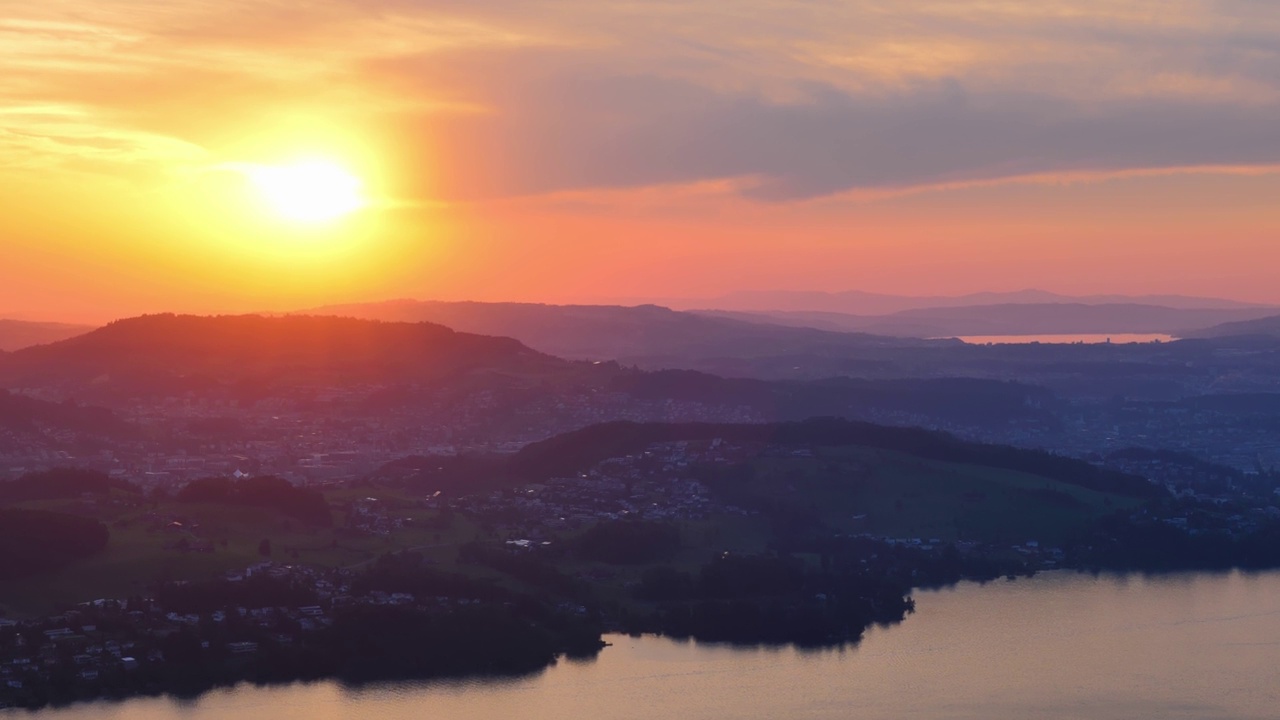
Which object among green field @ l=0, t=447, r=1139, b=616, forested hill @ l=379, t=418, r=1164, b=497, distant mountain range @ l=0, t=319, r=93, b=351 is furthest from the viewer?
distant mountain range @ l=0, t=319, r=93, b=351

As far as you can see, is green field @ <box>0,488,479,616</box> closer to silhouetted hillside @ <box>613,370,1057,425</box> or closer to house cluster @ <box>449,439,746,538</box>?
house cluster @ <box>449,439,746,538</box>

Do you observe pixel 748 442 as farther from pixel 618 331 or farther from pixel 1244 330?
pixel 1244 330

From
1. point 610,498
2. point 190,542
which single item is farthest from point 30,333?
point 190,542

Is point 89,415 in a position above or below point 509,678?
above

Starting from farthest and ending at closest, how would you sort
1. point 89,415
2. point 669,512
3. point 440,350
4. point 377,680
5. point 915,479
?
point 440,350 → point 89,415 → point 915,479 → point 669,512 → point 377,680

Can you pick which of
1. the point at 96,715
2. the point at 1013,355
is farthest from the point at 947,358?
the point at 96,715

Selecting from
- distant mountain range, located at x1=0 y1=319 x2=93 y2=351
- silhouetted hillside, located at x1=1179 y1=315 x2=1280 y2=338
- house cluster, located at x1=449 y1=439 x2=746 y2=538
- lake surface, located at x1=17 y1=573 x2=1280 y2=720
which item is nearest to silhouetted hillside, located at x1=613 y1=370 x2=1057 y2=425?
house cluster, located at x1=449 y1=439 x2=746 y2=538

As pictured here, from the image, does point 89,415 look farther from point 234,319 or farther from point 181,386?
point 234,319

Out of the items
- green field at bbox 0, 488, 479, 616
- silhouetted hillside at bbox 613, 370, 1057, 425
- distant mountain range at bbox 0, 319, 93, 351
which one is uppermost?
distant mountain range at bbox 0, 319, 93, 351
